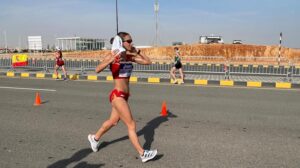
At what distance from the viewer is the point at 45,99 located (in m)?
9.09

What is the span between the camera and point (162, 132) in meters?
5.51

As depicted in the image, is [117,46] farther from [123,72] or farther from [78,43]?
[78,43]

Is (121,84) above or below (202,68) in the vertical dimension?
above

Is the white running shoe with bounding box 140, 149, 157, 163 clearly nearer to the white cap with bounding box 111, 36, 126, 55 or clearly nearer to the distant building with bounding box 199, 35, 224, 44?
the white cap with bounding box 111, 36, 126, 55

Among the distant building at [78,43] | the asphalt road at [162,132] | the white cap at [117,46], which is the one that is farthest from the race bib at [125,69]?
the distant building at [78,43]

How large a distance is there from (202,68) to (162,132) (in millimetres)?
11912

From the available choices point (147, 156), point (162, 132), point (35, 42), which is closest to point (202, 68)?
point (162, 132)

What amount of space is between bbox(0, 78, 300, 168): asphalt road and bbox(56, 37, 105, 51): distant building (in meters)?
75.6

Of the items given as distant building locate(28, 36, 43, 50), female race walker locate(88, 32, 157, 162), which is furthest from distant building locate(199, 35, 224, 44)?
female race walker locate(88, 32, 157, 162)

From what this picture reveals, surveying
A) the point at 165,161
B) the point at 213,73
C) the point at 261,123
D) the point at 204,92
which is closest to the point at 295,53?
the point at 213,73

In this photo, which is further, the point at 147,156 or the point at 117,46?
the point at 147,156

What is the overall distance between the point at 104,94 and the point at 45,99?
2061 millimetres

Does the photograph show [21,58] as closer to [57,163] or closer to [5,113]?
[5,113]

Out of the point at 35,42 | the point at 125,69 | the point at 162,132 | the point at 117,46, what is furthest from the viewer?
the point at 35,42
